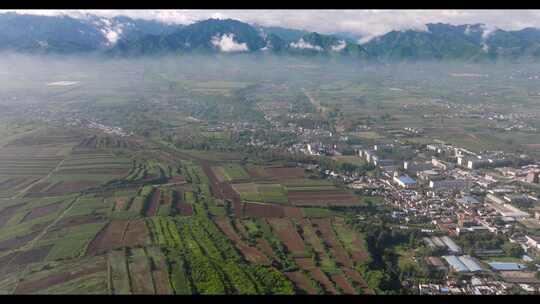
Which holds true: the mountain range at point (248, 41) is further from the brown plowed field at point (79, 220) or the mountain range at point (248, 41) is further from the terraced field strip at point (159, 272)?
the terraced field strip at point (159, 272)

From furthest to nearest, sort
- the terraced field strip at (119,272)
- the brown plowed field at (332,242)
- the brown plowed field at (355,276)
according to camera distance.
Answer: the brown plowed field at (332,242)
the brown plowed field at (355,276)
the terraced field strip at (119,272)

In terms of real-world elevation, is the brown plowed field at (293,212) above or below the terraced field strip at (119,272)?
below

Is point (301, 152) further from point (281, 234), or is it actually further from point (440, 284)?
point (440, 284)

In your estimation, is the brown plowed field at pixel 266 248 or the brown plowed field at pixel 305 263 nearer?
the brown plowed field at pixel 305 263

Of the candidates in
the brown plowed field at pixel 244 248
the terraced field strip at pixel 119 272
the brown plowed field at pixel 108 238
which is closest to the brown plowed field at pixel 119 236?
the brown plowed field at pixel 108 238

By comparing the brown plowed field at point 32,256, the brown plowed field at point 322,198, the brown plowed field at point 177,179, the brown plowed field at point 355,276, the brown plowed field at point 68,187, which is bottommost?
the brown plowed field at point 177,179

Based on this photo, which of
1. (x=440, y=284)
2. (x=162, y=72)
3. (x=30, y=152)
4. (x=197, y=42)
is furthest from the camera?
(x=197, y=42)

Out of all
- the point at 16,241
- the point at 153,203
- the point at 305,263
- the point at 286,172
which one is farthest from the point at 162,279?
the point at 286,172

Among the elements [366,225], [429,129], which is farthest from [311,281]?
[429,129]
